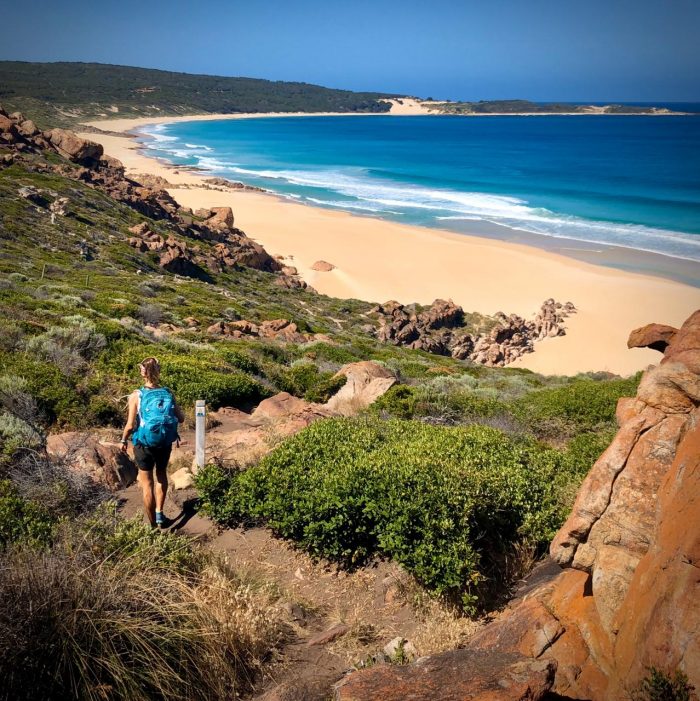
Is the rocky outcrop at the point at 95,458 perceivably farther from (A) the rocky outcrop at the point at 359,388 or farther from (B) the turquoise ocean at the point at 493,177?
(B) the turquoise ocean at the point at 493,177

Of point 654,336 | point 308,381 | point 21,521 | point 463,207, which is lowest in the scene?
point 308,381

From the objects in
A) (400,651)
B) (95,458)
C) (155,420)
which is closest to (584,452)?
(400,651)

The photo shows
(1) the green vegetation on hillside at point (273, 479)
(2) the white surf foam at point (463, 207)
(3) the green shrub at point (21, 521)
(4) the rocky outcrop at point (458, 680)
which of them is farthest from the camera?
(2) the white surf foam at point (463, 207)

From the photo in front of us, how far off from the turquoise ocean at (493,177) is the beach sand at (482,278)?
201 inches

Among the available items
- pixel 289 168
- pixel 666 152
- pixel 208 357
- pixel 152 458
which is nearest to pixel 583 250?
pixel 208 357

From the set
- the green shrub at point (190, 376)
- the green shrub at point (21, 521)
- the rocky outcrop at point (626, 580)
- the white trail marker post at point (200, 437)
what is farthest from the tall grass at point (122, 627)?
the green shrub at point (190, 376)

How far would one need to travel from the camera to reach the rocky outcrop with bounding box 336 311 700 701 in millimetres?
3072

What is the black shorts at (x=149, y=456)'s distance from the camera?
590 cm

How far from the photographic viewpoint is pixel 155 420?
19.4 ft

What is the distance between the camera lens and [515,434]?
8.47 meters

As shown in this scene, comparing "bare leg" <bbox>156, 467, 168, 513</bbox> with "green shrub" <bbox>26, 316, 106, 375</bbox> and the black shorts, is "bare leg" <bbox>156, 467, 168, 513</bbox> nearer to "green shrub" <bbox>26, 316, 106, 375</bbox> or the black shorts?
the black shorts

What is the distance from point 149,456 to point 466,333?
76.9 ft

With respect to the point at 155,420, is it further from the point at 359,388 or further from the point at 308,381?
the point at 308,381

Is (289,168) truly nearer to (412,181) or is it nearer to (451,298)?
(412,181)
